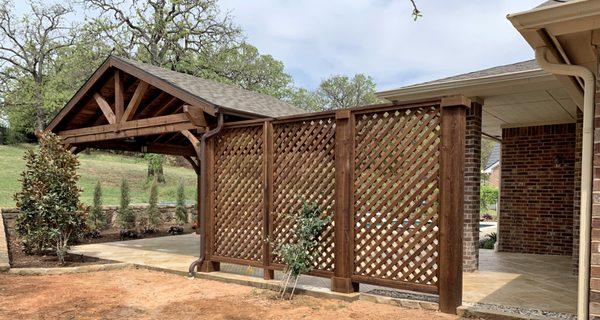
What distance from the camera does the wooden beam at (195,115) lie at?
629 centimetres

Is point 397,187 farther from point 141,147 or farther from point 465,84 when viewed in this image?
point 141,147

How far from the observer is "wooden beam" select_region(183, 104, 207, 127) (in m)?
6.29

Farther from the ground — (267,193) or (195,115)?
(195,115)

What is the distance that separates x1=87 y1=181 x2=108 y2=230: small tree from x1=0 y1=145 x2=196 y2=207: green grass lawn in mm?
3594

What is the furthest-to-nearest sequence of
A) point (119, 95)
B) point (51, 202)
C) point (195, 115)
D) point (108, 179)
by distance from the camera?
point (108, 179)
point (119, 95)
point (51, 202)
point (195, 115)

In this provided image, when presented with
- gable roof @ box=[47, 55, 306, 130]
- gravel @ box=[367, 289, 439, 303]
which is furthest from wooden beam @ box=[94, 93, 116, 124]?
gravel @ box=[367, 289, 439, 303]

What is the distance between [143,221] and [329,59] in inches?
1424

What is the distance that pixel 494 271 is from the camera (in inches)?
250

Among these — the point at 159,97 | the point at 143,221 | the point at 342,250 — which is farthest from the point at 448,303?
the point at 143,221

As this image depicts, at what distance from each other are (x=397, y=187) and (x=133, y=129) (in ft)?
16.5

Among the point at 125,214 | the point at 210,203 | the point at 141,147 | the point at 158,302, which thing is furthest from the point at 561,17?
the point at 125,214

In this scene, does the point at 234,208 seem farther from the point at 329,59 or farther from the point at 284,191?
the point at 329,59

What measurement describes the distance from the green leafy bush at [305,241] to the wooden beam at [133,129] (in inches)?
92.7

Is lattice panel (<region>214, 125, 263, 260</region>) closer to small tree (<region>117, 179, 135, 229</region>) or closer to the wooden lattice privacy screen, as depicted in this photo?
the wooden lattice privacy screen
